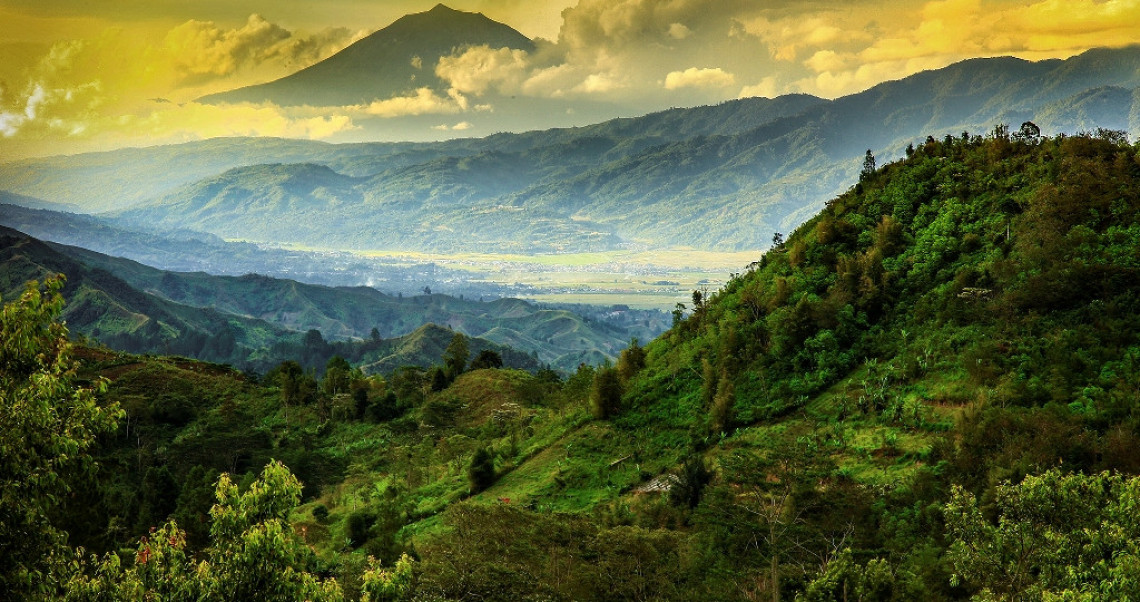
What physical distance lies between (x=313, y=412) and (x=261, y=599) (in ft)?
239

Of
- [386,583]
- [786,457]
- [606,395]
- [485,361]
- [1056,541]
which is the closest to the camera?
[386,583]

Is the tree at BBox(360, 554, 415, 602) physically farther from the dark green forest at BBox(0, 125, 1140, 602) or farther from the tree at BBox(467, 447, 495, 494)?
the tree at BBox(467, 447, 495, 494)

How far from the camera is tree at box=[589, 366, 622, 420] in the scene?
1770 inches

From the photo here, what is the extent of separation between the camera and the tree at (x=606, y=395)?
148ft

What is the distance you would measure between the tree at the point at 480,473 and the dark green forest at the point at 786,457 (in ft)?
0.51

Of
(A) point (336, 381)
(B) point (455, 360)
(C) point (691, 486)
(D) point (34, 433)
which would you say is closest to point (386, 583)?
(D) point (34, 433)

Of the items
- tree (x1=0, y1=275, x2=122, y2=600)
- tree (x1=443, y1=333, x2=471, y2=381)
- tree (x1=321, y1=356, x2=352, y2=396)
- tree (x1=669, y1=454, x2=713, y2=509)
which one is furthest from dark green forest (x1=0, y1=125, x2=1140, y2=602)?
tree (x1=443, y1=333, x2=471, y2=381)

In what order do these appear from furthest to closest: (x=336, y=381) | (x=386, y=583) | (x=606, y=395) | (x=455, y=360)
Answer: (x=455, y=360) < (x=336, y=381) < (x=606, y=395) < (x=386, y=583)

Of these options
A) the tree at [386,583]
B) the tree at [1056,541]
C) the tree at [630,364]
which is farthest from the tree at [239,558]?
the tree at [630,364]

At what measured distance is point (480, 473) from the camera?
140ft

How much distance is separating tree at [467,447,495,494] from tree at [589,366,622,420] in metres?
7.58

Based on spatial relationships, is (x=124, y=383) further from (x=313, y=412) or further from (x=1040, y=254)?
(x=1040, y=254)

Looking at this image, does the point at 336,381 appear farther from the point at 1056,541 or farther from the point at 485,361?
the point at 1056,541

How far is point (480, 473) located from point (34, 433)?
3458cm
